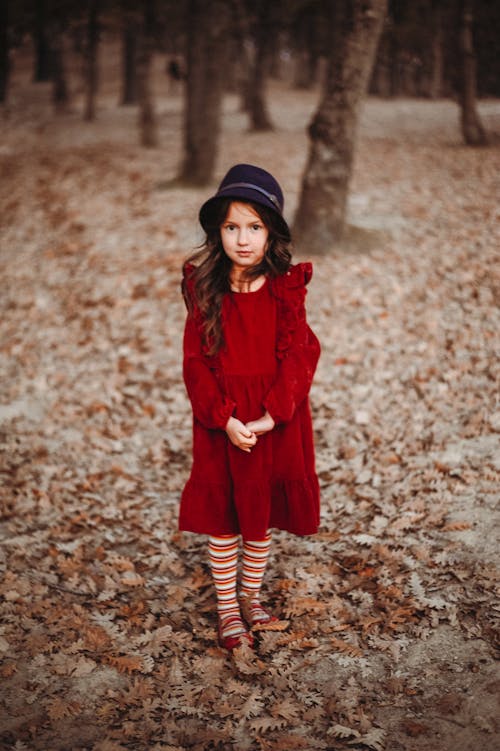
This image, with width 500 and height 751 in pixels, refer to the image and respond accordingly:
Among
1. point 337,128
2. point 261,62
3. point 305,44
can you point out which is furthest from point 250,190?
point 305,44

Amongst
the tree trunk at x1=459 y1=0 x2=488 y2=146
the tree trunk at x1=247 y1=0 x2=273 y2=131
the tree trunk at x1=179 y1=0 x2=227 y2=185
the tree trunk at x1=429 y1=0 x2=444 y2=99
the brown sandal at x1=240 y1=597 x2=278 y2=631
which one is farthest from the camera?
the tree trunk at x1=429 y1=0 x2=444 y2=99

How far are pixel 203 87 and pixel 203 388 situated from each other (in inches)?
365

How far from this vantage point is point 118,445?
5.24 metres

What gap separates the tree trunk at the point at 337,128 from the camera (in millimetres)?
6828

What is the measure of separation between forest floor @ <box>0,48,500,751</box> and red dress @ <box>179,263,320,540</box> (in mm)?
828

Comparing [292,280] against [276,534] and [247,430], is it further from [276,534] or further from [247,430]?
[276,534]

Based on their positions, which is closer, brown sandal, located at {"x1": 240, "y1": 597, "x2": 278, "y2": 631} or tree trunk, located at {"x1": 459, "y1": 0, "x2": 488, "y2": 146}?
brown sandal, located at {"x1": 240, "y1": 597, "x2": 278, "y2": 631}

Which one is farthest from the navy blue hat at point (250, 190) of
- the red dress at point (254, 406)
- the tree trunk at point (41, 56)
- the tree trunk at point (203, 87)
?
the tree trunk at point (41, 56)

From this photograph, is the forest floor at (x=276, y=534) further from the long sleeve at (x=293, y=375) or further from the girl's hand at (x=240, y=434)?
the long sleeve at (x=293, y=375)

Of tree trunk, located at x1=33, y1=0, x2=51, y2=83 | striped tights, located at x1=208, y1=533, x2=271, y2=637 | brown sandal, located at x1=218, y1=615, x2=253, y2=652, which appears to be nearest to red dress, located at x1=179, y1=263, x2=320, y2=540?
striped tights, located at x1=208, y1=533, x2=271, y2=637

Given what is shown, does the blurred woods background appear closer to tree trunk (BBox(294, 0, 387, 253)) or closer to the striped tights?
tree trunk (BBox(294, 0, 387, 253))

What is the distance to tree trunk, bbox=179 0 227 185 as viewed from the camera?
33.7ft

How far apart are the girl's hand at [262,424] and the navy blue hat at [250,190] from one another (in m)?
0.88

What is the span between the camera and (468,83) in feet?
41.7
